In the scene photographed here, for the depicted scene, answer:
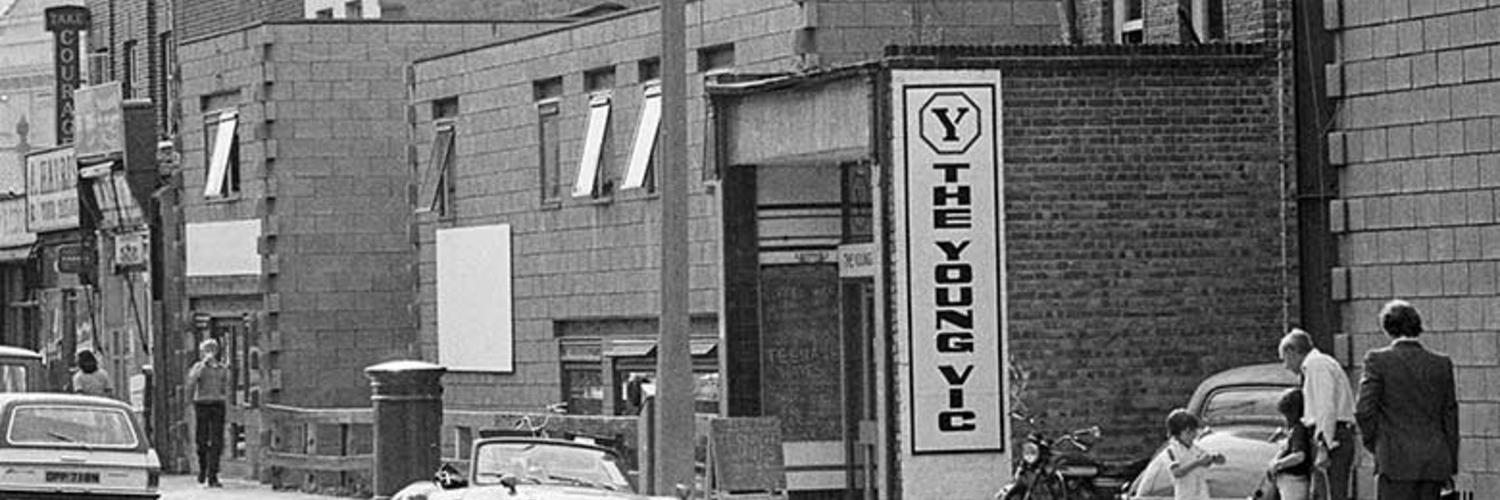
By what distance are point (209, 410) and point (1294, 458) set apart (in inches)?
880

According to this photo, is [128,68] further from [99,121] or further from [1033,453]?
[1033,453]

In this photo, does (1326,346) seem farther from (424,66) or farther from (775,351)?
(424,66)

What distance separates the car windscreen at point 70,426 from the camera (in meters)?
32.2

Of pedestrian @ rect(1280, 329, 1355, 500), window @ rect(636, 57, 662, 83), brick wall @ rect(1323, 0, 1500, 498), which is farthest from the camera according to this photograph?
window @ rect(636, 57, 662, 83)

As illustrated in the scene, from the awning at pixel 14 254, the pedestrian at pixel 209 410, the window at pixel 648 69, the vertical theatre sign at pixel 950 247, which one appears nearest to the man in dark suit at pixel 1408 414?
the vertical theatre sign at pixel 950 247

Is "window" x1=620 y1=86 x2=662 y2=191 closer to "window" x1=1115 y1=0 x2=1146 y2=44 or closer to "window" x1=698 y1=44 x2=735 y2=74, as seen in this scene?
"window" x1=698 y1=44 x2=735 y2=74

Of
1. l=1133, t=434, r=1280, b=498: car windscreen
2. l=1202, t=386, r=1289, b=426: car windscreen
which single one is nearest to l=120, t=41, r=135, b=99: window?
l=1202, t=386, r=1289, b=426: car windscreen

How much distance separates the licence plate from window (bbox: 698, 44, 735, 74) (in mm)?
6726

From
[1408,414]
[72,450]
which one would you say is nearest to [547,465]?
[1408,414]

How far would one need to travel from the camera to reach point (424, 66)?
130 ft

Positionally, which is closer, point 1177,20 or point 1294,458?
point 1294,458

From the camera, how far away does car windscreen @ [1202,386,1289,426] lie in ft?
77.6

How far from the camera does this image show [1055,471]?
2530cm

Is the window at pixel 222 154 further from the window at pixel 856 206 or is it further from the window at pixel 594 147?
the window at pixel 856 206
